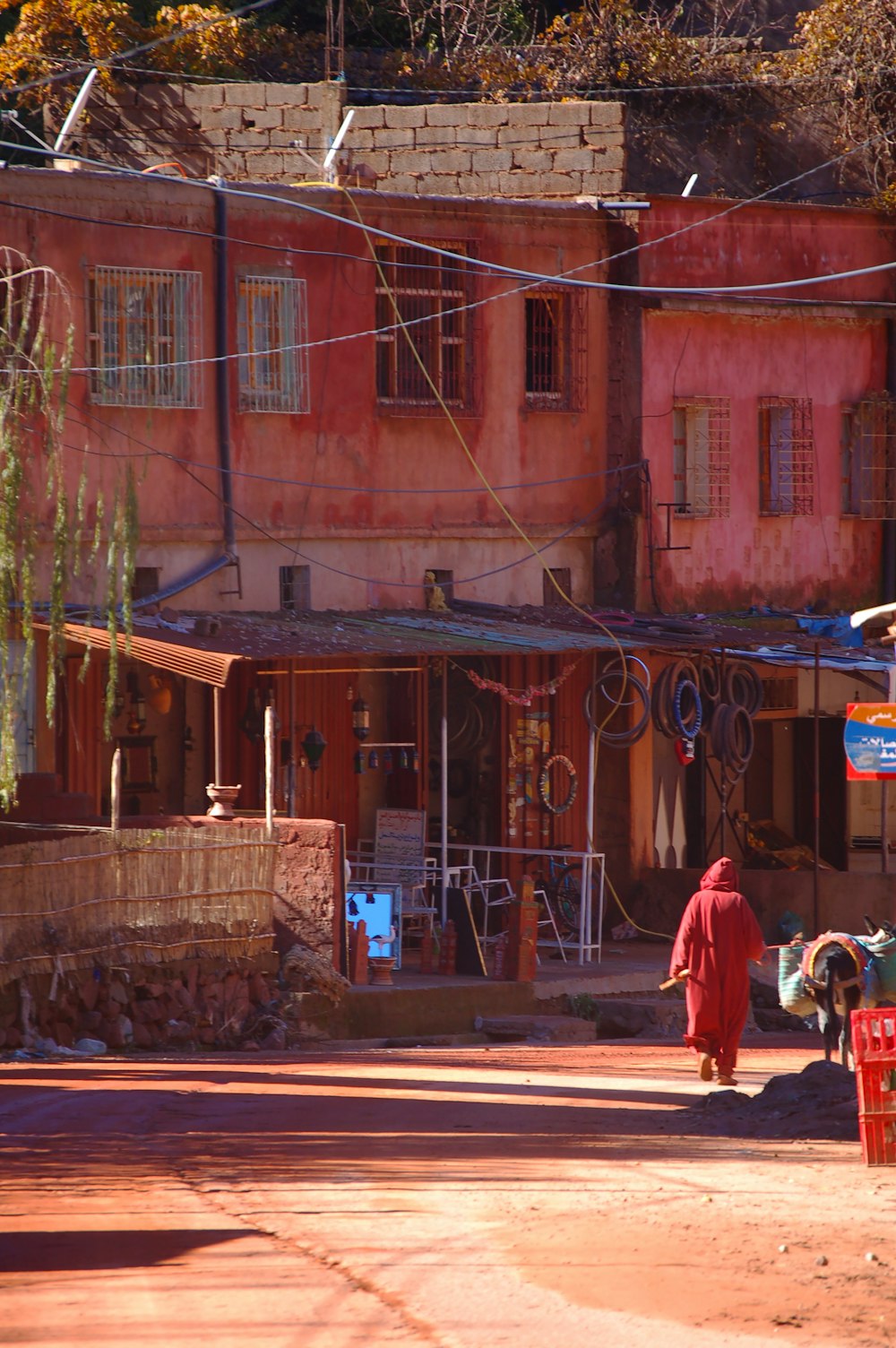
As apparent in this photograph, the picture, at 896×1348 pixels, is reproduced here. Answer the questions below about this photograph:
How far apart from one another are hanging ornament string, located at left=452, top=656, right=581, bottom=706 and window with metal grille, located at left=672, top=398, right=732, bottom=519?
337 centimetres

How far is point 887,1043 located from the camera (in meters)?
10.5

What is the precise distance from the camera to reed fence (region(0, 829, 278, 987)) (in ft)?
48.5

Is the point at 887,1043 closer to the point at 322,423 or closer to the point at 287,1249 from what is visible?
the point at 287,1249

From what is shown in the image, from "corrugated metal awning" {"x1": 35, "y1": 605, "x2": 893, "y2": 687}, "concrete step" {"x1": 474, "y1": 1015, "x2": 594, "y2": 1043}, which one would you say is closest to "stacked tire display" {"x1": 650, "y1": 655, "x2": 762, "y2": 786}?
"corrugated metal awning" {"x1": 35, "y1": 605, "x2": 893, "y2": 687}

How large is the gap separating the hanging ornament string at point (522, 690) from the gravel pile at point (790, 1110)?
25.3ft

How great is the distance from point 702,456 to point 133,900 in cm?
1053

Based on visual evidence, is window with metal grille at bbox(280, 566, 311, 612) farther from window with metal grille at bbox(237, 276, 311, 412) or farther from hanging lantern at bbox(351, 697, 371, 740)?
window with metal grille at bbox(237, 276, 311, 412)

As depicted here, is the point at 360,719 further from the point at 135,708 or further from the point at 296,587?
the point at 135,708

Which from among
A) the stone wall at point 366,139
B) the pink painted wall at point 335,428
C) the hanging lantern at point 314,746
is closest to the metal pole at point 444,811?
the hanging lantern at point 314,746

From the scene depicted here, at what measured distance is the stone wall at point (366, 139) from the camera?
75.7 feet

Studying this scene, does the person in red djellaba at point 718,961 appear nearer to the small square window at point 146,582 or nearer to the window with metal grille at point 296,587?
the small square window at point 146,582

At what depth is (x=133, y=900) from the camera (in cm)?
1573

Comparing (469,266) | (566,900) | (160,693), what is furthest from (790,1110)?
(469,266)

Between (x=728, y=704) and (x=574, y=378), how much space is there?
407cm
